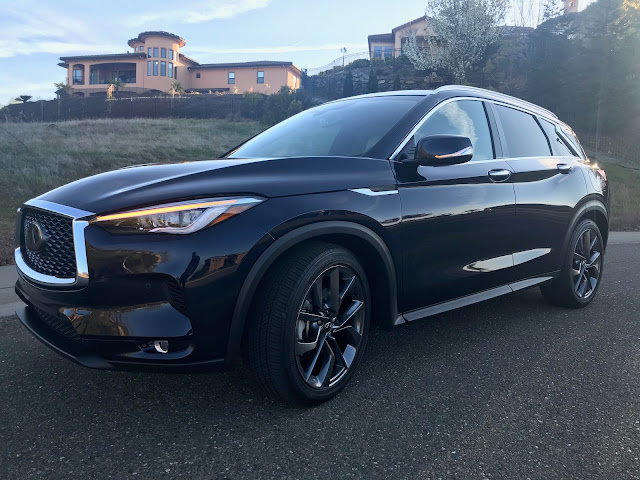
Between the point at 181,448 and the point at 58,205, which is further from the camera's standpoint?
the point at 58,205

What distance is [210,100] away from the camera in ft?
125

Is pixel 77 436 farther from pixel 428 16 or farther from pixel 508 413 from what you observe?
pixel 428 16

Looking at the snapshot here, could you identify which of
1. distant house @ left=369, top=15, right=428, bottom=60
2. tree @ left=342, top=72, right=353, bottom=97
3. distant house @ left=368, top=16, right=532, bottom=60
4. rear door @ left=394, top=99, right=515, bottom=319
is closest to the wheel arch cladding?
rear door @ left=394, top=99, right=515, bottom=319

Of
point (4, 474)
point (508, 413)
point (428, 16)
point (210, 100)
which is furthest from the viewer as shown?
point (428, 16)

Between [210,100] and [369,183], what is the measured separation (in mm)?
37385

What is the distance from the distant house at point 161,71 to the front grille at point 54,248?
50.1 meters

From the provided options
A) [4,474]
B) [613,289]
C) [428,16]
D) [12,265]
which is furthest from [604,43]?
[4,474]

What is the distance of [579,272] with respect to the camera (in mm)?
4582

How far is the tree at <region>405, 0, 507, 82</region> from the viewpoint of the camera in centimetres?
3756

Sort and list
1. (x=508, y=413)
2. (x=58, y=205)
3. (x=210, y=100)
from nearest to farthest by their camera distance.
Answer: (x=58, y=205)
(x=508, y=413)
(x=210, y=100)

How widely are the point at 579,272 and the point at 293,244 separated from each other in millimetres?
3204

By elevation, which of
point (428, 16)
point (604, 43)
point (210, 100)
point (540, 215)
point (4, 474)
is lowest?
point (4, 474)

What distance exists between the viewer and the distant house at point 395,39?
155 feet

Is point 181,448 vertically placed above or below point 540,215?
below
